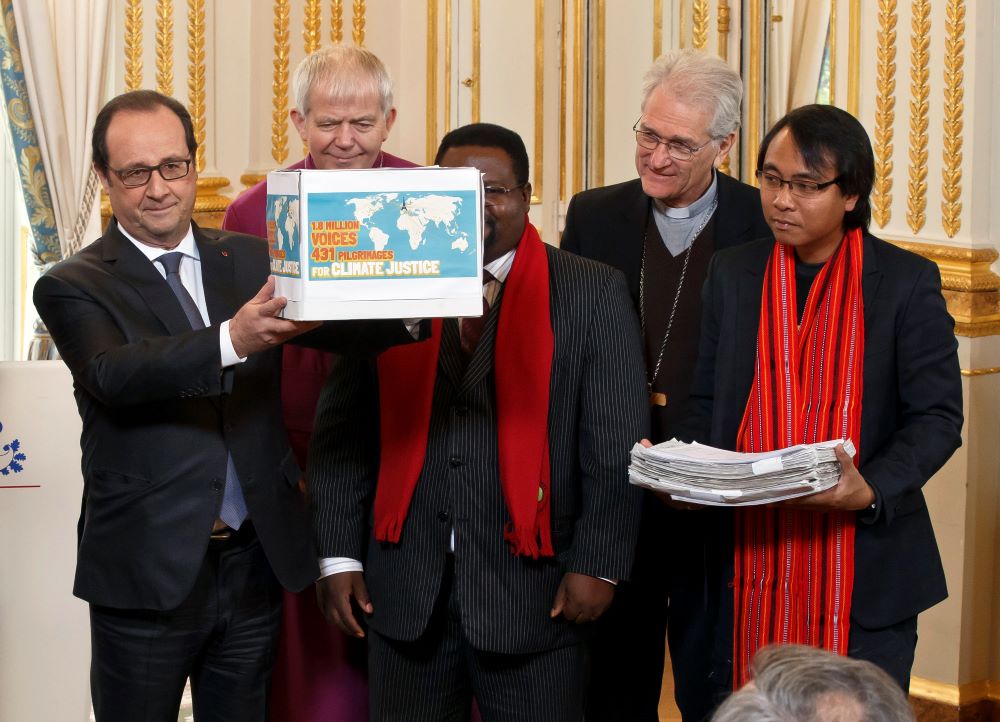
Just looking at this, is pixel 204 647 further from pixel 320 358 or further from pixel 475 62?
pixel 475 62

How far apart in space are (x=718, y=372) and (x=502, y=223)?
554 millimetres

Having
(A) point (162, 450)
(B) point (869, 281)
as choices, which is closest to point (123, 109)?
(A) point (162, 450)

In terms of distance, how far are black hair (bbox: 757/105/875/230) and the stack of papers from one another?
0.53m

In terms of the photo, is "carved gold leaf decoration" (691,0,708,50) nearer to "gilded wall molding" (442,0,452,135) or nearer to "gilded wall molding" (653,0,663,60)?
"gilded wall molding" (653,0,663,60)

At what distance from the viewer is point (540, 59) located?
5.84m

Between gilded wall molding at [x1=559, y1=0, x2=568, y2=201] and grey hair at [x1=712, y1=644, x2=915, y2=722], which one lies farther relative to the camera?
gilded wall molding at [x1=559, y1=0, x2=568, y2=201]

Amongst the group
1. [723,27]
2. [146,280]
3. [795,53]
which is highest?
[723,27]

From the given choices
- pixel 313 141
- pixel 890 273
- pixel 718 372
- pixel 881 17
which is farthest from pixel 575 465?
pixel 881 17

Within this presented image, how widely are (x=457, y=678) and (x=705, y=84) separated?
1.48 meters

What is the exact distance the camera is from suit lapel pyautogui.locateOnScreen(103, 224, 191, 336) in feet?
8.66

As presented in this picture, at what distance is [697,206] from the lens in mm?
3307

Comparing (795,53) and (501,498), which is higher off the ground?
(795,53)

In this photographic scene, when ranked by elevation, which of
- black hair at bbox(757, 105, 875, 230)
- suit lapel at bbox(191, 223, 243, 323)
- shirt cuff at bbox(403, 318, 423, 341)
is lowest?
shirt cuff at bbox(403, 318, 423, 341)

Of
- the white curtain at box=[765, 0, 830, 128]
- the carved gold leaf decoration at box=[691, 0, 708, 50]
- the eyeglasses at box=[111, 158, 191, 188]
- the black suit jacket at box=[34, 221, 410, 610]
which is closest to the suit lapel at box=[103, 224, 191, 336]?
the black suit jacket at box=[34, 221, 410, 610]
